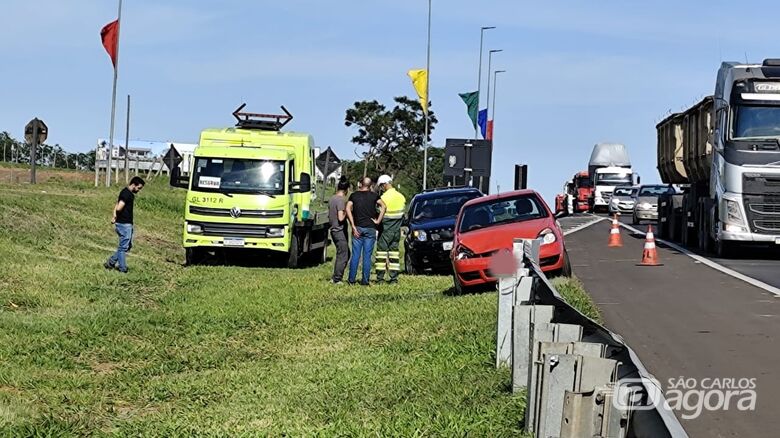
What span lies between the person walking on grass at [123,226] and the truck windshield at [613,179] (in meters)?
45.0

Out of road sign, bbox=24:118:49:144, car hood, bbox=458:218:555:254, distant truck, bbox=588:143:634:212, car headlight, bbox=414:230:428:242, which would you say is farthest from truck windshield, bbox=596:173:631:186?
car hood, bbox=458:218:555:254

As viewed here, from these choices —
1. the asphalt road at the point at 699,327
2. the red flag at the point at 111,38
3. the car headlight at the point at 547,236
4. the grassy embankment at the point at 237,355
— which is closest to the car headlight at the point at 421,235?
the grassy embankment at the point at 237,355

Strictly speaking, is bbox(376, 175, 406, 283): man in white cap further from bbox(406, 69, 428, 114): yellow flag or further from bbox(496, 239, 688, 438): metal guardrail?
bbox(406, 69, 428, 114): yellow flag

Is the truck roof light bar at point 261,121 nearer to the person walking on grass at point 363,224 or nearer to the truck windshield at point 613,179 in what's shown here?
the person walking on grass at point 363,224

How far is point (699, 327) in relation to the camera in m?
13.3

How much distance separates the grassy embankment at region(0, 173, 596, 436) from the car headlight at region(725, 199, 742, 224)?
6.24m

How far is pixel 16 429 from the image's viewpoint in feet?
29.3

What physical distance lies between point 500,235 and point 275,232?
7921 mm

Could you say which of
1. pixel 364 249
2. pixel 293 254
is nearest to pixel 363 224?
pixel 364 249

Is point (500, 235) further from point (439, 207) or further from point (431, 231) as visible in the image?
point (439, 207)

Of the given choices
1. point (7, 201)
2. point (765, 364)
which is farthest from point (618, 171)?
point (765, 364)

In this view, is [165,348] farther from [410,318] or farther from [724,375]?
[724,375]

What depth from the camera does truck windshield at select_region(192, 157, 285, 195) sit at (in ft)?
85.7

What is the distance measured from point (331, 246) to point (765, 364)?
2750 centimetres
